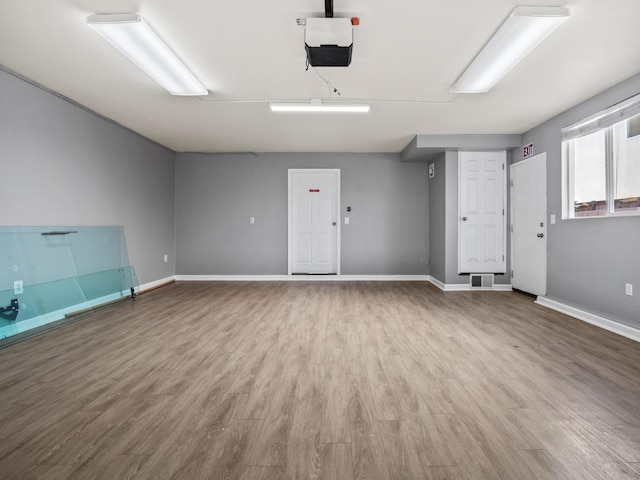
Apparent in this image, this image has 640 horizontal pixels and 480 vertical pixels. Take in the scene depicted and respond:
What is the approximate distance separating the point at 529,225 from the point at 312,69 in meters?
4.09

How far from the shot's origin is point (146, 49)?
8.34 feet

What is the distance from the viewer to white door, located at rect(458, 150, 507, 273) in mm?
5305

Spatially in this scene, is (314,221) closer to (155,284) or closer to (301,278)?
(301,278)

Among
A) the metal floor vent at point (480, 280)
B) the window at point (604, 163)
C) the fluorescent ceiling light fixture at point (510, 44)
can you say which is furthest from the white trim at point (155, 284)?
the window at point (604, 163)

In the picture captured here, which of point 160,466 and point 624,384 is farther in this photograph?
point 624,384

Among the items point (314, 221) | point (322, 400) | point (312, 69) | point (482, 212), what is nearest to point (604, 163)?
point (482, 212)

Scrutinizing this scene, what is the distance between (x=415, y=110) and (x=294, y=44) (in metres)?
2.06

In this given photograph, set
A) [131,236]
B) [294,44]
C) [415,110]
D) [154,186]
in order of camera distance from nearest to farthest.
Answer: [294,44], [415,110], [131,236], [154,186]

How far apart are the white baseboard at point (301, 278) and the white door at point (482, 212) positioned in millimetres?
1172

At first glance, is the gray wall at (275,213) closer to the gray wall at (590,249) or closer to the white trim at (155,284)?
the white trim at (155,284)

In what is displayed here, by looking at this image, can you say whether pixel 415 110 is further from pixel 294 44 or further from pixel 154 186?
pixel 154 186

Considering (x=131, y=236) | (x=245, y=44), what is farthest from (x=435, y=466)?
(x=131, y=236)

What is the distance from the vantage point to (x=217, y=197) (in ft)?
20.9

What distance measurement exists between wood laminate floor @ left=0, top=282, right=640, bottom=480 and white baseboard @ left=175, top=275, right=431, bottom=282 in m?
2.69
